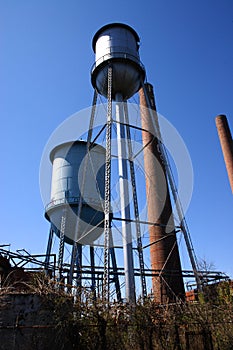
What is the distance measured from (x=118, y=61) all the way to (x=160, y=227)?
820cm

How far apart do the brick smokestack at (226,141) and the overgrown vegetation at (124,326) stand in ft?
44.5

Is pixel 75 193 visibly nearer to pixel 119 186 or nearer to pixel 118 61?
pixel 119 186

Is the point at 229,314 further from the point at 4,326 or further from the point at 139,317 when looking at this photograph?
the point at 4,326

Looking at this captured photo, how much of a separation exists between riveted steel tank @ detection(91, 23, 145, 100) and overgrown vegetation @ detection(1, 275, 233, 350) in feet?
30.6

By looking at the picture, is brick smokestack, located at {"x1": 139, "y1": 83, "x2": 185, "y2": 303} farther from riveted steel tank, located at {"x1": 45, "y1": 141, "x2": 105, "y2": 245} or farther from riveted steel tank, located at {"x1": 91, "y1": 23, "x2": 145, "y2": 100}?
riveted steel tank, located at {"x1": 45, "y1": 141, "x2": 105, "y2": 245}

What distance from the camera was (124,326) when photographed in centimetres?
494

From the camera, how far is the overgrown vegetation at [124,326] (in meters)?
4.77

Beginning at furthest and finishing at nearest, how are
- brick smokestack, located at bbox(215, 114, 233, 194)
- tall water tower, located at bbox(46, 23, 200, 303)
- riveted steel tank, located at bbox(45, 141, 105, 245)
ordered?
brick smokestack, located at bbox(215, 114, 233, 194) < riveted steel tank, located at bbox(45, 141, 105, 245) < tall water tower, located at bbox(46, 23, 200, 303)

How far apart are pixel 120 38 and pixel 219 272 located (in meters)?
12.6

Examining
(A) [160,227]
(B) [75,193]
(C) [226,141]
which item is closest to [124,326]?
(B) [75,193]

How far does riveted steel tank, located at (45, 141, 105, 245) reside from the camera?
43.6ft

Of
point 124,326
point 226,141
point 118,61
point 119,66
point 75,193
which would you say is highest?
point 226,141

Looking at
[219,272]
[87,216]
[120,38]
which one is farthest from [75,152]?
[219,272]

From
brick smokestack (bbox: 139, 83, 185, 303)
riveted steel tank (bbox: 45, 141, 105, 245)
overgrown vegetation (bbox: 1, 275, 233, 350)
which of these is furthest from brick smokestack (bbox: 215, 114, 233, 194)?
overgrown vegetation (bbox: 1, 275, 233, 350)
